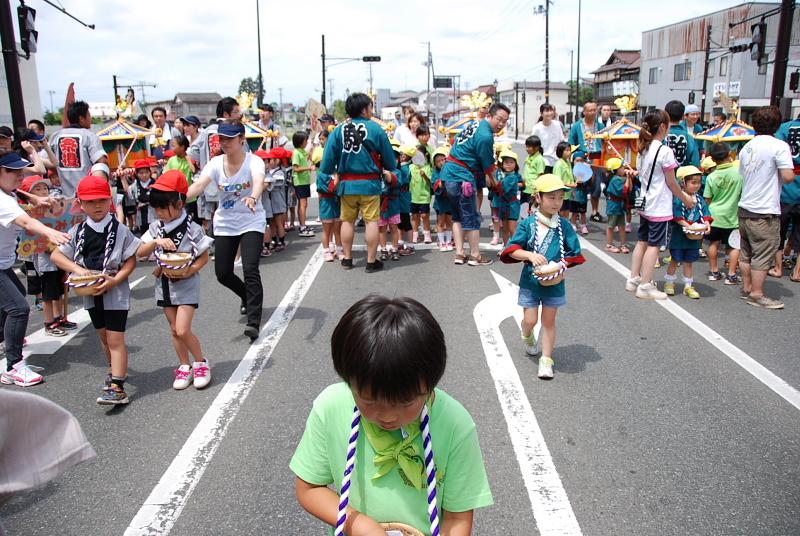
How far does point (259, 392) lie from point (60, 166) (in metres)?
4.24

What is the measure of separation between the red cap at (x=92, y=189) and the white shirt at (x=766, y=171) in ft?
20.8

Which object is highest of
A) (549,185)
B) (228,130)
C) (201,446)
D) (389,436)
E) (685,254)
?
(228,130)

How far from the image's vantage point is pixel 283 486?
127 inches

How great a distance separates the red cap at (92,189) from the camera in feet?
13.4

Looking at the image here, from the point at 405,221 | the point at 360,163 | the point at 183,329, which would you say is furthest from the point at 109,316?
the point at 405,221

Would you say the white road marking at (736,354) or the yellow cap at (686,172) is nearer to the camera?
the white road marking at (736,354)

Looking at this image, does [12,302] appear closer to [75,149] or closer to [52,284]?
[52,284]

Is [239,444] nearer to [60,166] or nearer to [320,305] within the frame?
[320,305]

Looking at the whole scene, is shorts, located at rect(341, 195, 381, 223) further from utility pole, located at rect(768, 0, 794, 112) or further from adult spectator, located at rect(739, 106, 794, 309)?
utility pole, located at rect(768, 0, 794, 112)

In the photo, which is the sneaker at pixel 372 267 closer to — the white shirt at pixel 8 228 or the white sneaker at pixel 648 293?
the white sneaker at pixel 648 293

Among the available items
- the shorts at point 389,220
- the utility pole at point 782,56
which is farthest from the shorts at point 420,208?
the utility pole at point 782,56

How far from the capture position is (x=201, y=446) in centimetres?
369

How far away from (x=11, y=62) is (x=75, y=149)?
4.90 m

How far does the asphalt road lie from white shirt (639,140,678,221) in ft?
3.27
